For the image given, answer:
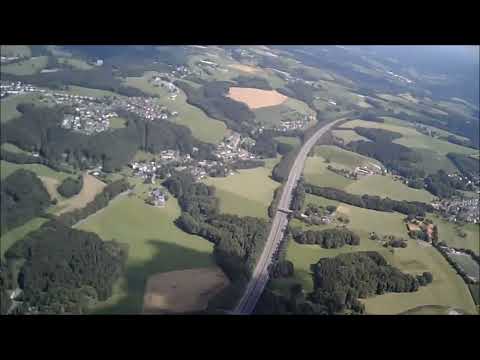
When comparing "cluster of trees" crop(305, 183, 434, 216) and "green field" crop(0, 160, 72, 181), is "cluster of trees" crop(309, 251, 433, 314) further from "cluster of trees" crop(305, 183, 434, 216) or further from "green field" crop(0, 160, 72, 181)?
"green field" crop(0, 160, 72, 181)

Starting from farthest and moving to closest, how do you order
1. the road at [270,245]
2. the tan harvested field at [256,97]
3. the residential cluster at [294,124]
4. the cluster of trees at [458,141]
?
the cluster of trees at [458,141] < the tan harvested field at [256,97] < the residential cluster at [294,124] < the road at [270,245]

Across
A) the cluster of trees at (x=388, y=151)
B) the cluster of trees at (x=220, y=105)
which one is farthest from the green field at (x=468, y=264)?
the cluster of trees at (x=220, y=105)

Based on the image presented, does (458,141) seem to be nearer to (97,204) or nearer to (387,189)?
(387,189)

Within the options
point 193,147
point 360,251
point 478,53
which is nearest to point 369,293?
point 360,251

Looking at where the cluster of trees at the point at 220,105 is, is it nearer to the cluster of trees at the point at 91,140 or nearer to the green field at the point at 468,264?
the cluster of trees at the point at 91,140

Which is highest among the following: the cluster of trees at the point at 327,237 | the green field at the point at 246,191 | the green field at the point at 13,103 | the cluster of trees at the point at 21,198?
the green field at the point at 13,103

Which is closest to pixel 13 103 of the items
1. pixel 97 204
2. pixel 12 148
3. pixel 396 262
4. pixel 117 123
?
pixel 117 123

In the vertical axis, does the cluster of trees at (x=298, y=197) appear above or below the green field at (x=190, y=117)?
below

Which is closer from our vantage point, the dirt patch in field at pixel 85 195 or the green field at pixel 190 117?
the dirt patch in field at pixel 85 195
